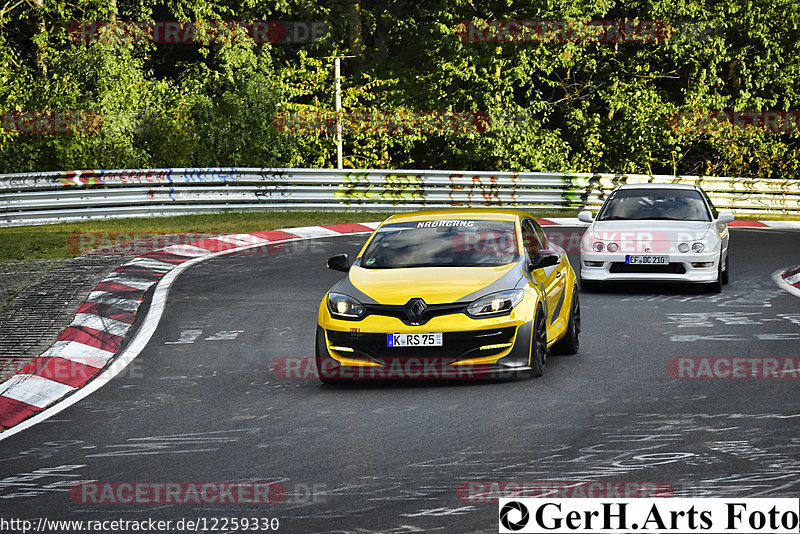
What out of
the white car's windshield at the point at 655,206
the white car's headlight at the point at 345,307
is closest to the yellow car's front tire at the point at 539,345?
the white car's headlight at the point at 345,307

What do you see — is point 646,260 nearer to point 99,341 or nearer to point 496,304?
point 496,304

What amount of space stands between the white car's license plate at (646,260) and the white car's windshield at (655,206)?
1194mm

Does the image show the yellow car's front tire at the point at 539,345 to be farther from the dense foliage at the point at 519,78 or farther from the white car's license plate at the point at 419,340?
the dense foliage at the point at 519,78

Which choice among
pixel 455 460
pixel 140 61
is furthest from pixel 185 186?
pixel 455 460

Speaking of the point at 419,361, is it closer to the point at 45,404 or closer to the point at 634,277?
the point at 45,404

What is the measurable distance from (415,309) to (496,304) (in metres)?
0.67

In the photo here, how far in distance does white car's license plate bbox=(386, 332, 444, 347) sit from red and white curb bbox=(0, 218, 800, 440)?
2605 mm

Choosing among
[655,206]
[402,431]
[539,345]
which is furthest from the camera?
[655,206]

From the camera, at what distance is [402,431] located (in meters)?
8.05

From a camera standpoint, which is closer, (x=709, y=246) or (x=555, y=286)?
(x=555, y=286)

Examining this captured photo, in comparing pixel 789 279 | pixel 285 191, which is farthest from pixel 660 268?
pixel 285 191

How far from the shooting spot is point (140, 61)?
34250 mm

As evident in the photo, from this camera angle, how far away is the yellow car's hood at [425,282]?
31.4ft

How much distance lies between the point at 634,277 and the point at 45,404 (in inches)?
324
